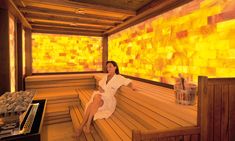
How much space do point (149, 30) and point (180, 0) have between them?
99 cm

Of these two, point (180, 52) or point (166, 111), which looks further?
point (180, 52)

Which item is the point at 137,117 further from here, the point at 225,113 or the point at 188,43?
the point at 188,43

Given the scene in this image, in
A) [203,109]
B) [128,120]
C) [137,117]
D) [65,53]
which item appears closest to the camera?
[203,109]

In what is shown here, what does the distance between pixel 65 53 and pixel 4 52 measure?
8.78ft

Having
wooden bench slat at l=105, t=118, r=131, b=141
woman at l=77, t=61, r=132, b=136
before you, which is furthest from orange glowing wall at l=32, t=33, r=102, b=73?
wooden bench slat at l=105, t=118, r=131, b=141

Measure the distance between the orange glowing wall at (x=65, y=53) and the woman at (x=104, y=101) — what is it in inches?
118

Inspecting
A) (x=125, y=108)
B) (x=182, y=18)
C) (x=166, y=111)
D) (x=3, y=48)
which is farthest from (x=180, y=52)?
(x=3, y=48)

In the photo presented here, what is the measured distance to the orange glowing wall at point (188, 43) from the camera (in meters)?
1.99

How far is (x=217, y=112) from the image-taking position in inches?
59.4

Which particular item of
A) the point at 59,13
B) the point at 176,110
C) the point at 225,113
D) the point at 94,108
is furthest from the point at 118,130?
the point at 59,13

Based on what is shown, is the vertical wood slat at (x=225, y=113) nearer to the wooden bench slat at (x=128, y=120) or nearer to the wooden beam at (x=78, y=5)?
the wooden bench slat at (x=128, y=120)

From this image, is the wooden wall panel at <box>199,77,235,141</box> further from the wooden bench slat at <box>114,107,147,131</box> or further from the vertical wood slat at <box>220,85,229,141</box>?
the wooden bench slat at <box>114,107,147,131</box>

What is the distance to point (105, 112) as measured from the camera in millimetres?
2842

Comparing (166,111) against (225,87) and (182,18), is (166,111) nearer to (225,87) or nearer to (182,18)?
(225,87)
